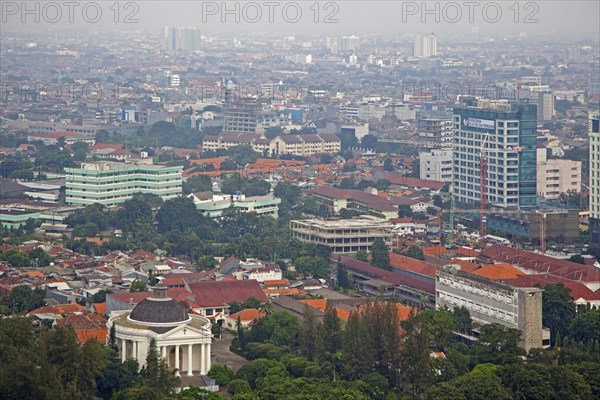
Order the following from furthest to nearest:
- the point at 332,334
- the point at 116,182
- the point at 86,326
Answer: the point at 116,182, the point at 86,326, the point at 332,334

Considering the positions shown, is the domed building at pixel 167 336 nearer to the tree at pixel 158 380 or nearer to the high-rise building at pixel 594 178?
the tree at pixel 158 380

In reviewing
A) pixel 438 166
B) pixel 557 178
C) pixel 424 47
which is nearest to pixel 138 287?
pixel 557 178

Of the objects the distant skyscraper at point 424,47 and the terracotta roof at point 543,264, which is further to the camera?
the distant skyscraper at point 424,47

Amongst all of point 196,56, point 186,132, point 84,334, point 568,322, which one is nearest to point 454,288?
point 568,322

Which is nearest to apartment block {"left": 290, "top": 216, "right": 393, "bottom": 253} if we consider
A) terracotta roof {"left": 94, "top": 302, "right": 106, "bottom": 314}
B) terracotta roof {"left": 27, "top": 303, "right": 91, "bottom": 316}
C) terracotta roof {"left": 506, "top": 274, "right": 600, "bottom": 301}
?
terracotta roof {"left": 506, "top": 274, "right": 600, "bottom": 301}

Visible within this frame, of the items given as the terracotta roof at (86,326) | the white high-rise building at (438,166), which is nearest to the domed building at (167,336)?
the terracotta roof at (86,326)

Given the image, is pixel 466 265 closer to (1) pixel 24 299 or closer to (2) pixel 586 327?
(2) pixel 586 327

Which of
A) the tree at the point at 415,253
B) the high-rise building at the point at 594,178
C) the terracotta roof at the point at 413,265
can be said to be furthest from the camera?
the high-rise building at the point at 594,178
